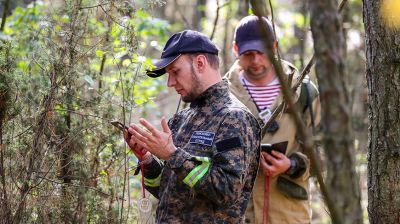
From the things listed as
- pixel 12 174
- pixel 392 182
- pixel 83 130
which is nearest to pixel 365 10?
pixel 392 182

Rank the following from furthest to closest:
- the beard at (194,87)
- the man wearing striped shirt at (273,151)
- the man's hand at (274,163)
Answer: the man wearing striped shirt at (273,151) → the man's hand at (274,163) → the beard at (194,87)

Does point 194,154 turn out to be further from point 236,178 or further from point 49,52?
point 49,52

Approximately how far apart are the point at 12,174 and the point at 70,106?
59 centimetres

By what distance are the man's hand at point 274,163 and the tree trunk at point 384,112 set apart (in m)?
0.83

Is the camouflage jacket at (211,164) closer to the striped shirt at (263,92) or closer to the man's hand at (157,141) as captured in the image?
the man's hand at (157,141)

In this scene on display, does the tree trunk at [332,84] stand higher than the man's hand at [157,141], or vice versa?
the tree trunk at [332,84]

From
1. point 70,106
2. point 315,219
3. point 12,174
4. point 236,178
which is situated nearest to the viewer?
point 236,178

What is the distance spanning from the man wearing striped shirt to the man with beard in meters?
0.78

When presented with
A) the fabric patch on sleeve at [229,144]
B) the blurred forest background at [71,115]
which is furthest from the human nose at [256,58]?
the fabric patch on sleeve at [229,144]

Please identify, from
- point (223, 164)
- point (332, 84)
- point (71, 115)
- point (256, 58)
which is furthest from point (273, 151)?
point (332, 84)

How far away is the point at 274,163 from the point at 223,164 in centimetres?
102

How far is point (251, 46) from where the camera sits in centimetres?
426

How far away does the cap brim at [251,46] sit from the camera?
13.9 ft

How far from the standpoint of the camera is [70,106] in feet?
14.4
